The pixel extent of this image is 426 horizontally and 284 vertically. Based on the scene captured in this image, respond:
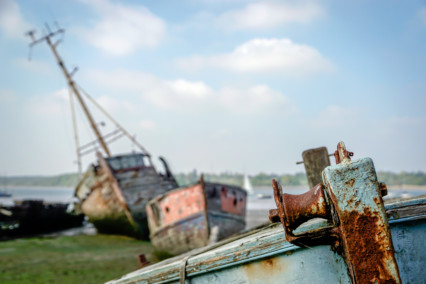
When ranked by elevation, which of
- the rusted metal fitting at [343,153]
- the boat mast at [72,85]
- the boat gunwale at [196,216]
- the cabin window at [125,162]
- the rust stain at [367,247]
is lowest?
the boat gunwale at [196,216]

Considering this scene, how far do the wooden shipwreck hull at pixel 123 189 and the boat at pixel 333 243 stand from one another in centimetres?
1194

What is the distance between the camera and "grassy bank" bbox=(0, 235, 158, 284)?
28.3 ft

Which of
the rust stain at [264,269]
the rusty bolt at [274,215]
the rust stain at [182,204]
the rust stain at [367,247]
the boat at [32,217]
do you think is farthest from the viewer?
the boat at [32,217]

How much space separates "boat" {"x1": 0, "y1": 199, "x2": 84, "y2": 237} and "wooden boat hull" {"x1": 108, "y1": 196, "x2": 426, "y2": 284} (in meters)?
18.6

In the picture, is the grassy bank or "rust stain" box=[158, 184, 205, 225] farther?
"rust stain" box=[158, 184, 205, 225]

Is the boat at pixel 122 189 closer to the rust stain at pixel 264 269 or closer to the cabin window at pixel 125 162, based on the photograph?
the cabin window at pixel 125 162

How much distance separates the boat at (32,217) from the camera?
17.3 m

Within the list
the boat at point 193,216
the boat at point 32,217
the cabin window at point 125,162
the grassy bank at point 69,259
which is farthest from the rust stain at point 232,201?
the boat at point 32,217

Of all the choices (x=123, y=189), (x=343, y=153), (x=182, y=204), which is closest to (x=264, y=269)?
(x=343, y=153)

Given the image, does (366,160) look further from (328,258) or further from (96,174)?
(96,174)

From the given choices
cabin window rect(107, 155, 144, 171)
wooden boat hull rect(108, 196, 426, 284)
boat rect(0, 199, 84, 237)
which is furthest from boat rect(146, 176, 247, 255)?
boat rect(0, 199, 84, 237)

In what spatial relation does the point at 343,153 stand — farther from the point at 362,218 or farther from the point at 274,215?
the point at 274,215

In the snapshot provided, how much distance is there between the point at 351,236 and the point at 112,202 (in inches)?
568

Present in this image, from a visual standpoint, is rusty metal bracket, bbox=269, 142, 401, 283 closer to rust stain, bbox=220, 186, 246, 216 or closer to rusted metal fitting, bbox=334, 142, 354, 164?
rusted metal fitting, bbox=334, 142, 354, 164
